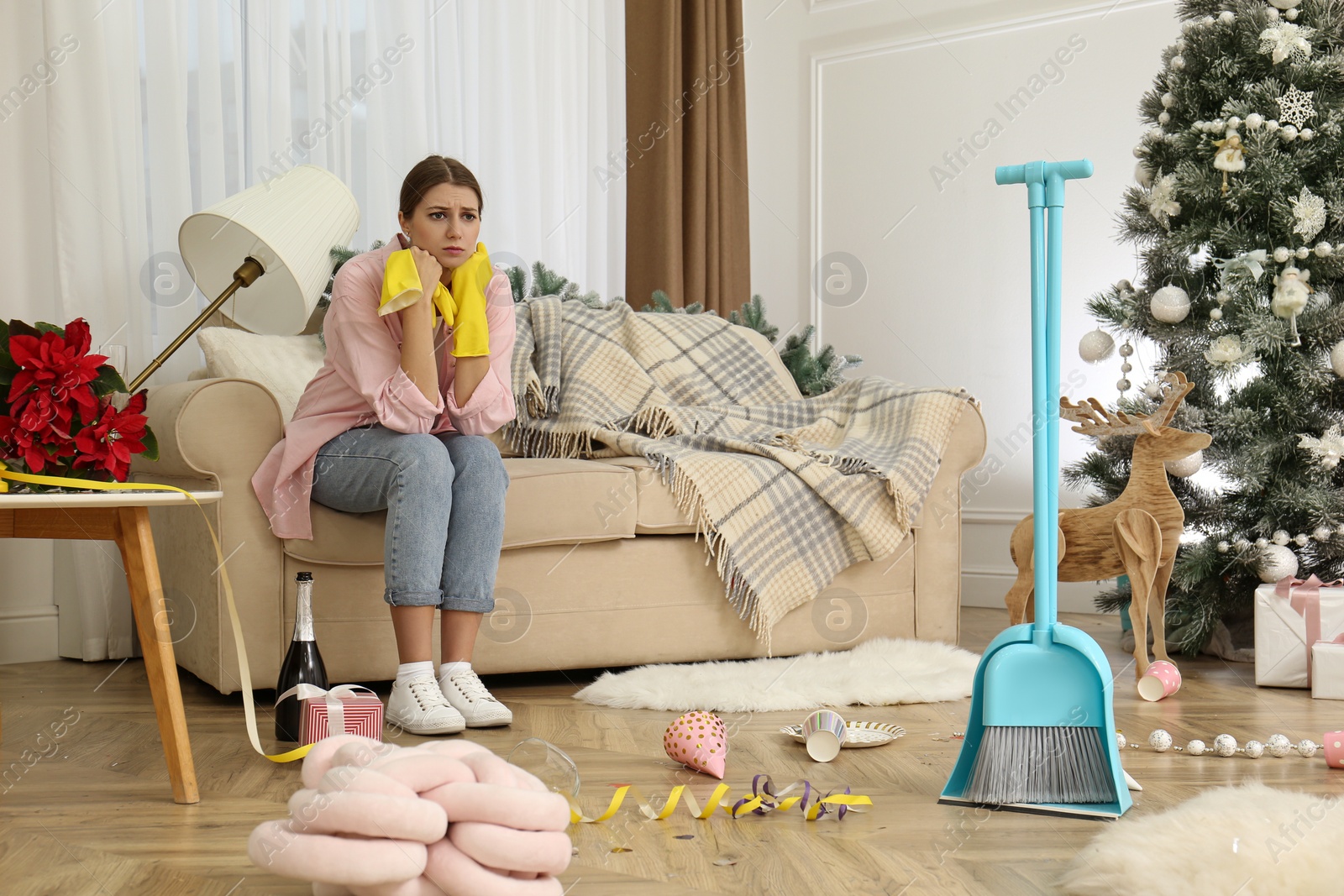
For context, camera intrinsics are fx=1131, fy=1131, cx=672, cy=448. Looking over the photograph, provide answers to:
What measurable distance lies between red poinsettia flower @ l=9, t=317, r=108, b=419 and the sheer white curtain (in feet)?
1.91

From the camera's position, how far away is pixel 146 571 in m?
1.37

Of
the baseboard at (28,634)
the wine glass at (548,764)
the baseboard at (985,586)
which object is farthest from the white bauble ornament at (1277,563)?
the baseboard at (28,634)

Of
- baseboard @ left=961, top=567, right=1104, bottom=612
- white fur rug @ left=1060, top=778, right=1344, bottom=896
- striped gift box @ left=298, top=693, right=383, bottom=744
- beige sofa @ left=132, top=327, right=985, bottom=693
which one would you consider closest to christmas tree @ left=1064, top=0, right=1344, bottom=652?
beige sofa @ left=132, top=327, right=985, bottom=693

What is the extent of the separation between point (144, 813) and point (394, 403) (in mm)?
744

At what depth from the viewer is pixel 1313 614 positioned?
2.13 meters

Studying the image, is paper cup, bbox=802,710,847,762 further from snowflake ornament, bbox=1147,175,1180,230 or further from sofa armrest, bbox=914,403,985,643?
snowflake ornament, bbox=1147,175,1180,230

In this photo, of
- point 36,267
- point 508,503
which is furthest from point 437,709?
point 36,267

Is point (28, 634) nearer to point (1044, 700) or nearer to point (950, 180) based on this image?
point (1044, 700)

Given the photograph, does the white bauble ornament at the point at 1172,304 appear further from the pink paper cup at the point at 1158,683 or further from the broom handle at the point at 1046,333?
the broom handle at the point at 1046,333

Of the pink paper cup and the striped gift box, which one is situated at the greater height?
the striped gift box

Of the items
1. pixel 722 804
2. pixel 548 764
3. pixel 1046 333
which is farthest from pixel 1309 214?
pixel 548 764

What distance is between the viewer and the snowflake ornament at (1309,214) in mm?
2330

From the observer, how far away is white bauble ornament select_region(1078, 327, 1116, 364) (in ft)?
8.54

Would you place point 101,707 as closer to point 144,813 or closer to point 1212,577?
point 144,813
